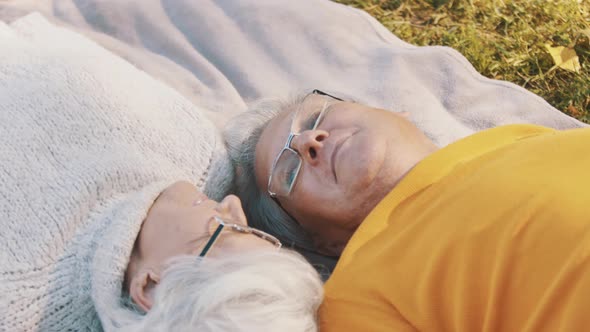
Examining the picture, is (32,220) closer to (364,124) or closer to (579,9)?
(364,124)

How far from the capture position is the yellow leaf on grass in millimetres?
3244

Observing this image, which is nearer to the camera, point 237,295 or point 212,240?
point 237,295

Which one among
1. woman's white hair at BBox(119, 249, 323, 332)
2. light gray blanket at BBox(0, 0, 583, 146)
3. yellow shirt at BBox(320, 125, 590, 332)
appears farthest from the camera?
light gray blanket at BBox(0, 0, 583, 146)

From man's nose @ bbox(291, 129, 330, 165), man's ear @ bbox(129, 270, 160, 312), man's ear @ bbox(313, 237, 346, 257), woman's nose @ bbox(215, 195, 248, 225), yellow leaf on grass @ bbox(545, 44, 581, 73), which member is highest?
man's nose @ bbox(291, 129, 330, 165)

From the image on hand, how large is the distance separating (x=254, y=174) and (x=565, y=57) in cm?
178

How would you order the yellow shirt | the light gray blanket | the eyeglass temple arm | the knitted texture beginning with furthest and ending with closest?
the light gray blanket → the knitted texture → the eyeglass temple arm → the yellow shirt

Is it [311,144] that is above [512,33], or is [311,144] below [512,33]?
above

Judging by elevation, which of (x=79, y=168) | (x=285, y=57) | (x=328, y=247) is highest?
(x=79, y=168)

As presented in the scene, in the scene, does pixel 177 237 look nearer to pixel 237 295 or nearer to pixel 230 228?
pixel 230 228

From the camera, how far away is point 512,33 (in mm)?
3475

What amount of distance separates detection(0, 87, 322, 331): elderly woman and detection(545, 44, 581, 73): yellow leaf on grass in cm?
180

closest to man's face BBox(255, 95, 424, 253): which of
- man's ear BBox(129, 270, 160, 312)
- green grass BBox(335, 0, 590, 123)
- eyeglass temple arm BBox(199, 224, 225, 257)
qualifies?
eyeglass temple arm BBox(199, 224, 225, 257)

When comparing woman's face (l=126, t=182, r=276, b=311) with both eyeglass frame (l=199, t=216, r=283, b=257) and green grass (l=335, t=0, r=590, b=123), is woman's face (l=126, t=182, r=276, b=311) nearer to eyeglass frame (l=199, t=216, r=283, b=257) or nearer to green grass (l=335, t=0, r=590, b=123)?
eyeglass frame (l=199, t=216, r=283, b=257)

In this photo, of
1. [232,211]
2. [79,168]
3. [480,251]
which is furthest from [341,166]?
[79,168]
